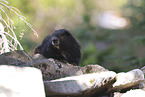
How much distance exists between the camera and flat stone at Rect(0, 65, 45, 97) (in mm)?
1664

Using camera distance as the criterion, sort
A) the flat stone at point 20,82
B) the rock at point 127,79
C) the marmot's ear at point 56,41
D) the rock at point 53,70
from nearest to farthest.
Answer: the flat stone at point 20,82, the rock at point 53,70, the rock at point 127,79, the marmot's ear at point 56,41

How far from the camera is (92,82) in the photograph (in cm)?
215

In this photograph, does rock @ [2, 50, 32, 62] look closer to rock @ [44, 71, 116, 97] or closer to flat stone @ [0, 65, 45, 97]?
rock @ [44, 71, 116, 97]

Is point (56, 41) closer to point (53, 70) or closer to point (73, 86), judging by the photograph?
point (53, 70)

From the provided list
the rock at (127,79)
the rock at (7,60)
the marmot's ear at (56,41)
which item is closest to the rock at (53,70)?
the rock at (7,60)

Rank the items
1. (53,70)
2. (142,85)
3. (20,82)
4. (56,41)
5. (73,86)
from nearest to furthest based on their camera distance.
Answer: (20,82) < (73,86) < (53,70) < (142,85) < (56,41)

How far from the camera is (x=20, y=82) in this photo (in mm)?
1747

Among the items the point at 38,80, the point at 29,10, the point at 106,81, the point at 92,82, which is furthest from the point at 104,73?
the point at 29,10

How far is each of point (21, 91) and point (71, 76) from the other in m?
0.73

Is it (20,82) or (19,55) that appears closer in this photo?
(20,82)

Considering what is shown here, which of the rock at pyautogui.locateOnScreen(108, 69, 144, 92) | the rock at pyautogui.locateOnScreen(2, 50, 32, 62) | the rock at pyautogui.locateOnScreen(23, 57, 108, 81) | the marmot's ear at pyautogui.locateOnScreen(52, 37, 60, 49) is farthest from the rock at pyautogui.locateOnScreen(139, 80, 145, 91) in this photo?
the rock at pyautogui.locateOnScreen(2, 50, 32, 62)

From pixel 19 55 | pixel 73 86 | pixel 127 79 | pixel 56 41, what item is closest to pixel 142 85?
pixel 127 79

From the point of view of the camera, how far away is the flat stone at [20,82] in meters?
1.66

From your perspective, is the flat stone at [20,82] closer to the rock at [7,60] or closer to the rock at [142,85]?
the rock at [7,60]
